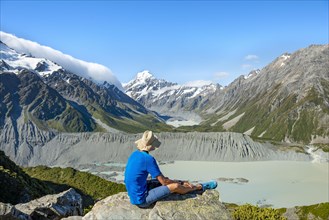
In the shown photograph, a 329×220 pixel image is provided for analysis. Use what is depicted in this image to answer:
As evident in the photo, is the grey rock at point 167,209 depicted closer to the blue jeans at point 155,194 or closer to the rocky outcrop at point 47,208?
the blue jeans at point 155,194

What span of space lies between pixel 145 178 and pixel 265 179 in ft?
486

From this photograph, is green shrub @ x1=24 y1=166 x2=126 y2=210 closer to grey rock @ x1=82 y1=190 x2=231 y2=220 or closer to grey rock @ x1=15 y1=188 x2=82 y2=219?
grey rock @ x1=15 y1=188 x2=82 y2=219

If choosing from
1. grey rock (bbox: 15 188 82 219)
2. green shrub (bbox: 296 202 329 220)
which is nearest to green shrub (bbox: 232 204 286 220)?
grey rock (bbox: 15 188 82 219)

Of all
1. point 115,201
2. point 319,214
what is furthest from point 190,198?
point 319,214

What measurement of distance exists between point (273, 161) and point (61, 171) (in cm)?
Answer: 11985

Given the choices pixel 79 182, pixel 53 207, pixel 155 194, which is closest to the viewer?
pixel 155 194

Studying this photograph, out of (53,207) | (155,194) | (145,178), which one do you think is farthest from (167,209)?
(53,207)

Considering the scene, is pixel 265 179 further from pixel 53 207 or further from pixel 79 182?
pixel 53 207

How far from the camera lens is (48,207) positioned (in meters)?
26.3

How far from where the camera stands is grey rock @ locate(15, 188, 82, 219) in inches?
990

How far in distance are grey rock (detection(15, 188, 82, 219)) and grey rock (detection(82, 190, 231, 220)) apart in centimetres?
970

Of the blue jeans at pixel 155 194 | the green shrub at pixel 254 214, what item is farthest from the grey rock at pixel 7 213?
the green shrub at pixel 254 214

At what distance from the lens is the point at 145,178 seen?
15.6 metres

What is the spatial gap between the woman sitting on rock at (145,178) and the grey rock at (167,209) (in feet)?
1.19
